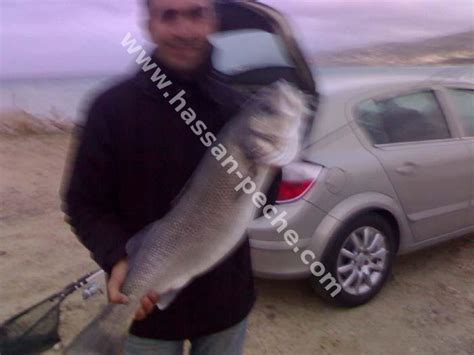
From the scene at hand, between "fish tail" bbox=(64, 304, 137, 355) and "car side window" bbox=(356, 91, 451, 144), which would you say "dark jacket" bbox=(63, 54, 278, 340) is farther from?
"car side window" bbox=(356, 91, 451, 144)

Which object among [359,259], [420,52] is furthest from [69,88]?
[420,52]

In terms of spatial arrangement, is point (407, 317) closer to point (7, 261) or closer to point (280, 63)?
point (280, 63)

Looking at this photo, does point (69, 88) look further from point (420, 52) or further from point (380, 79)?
point (420, 52)

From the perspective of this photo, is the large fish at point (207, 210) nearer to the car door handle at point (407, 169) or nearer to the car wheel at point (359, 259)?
the car wheel at point (359, 259)

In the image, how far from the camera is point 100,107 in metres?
1.55

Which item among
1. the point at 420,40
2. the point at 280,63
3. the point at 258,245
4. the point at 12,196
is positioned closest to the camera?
the point at 280,63

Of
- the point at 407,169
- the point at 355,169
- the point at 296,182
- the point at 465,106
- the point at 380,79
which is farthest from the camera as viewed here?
the point at 465,106

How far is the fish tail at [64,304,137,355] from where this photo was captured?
1.58 metres

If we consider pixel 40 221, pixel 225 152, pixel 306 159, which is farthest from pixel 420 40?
pixel 225 152

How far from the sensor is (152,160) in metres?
1.59

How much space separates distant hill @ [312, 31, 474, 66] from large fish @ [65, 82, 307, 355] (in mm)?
3916

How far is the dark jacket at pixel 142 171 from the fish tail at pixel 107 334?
0.14 metres

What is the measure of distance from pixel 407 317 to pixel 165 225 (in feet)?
8.12

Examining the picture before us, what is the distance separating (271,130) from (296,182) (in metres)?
1.83
